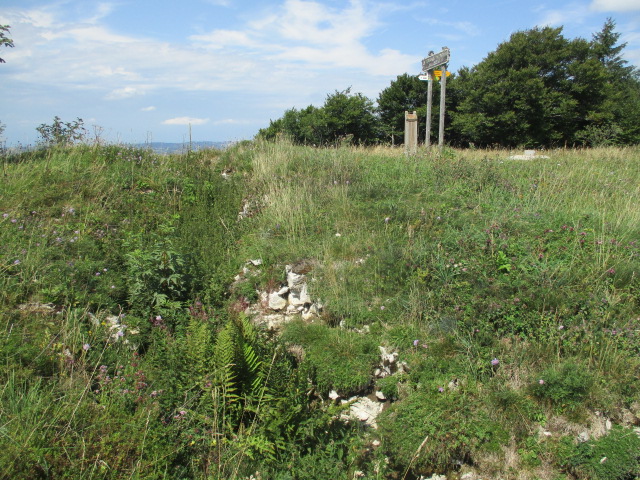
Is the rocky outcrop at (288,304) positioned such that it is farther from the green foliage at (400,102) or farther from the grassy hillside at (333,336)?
the green foliage at (400,102)

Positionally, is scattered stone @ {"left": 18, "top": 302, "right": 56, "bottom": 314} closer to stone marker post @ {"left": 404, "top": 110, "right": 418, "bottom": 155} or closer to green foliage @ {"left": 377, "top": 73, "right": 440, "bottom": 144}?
stone marker post @ {"left": 404, "top": 110, "right": 418, "bottom": 155}

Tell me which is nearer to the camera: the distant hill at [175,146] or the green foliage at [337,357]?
the green foliage at [337,357]

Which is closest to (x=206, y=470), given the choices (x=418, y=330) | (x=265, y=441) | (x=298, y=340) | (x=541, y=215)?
(x=265, y=441)

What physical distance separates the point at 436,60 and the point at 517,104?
15.5 meters

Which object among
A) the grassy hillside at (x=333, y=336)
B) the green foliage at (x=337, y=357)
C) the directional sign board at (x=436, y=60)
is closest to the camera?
the grassy hillside at (x=333, y=336)

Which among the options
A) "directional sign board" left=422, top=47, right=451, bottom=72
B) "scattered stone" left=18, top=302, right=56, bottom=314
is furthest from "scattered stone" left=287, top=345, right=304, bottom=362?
"directional sign board" left=422, top=47, right=451, bottom=72

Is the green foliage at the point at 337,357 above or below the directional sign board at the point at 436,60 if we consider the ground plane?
below

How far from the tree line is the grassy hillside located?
16.9 m

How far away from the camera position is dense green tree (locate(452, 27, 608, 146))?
23422mm

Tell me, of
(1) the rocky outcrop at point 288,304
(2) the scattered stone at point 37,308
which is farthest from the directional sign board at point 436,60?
(2) the scattered stone at point 37,308

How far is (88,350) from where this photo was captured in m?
3.85

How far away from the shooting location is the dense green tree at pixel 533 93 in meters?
23.4

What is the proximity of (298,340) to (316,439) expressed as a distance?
118 centimetres

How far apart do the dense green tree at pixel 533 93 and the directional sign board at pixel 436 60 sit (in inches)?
565
